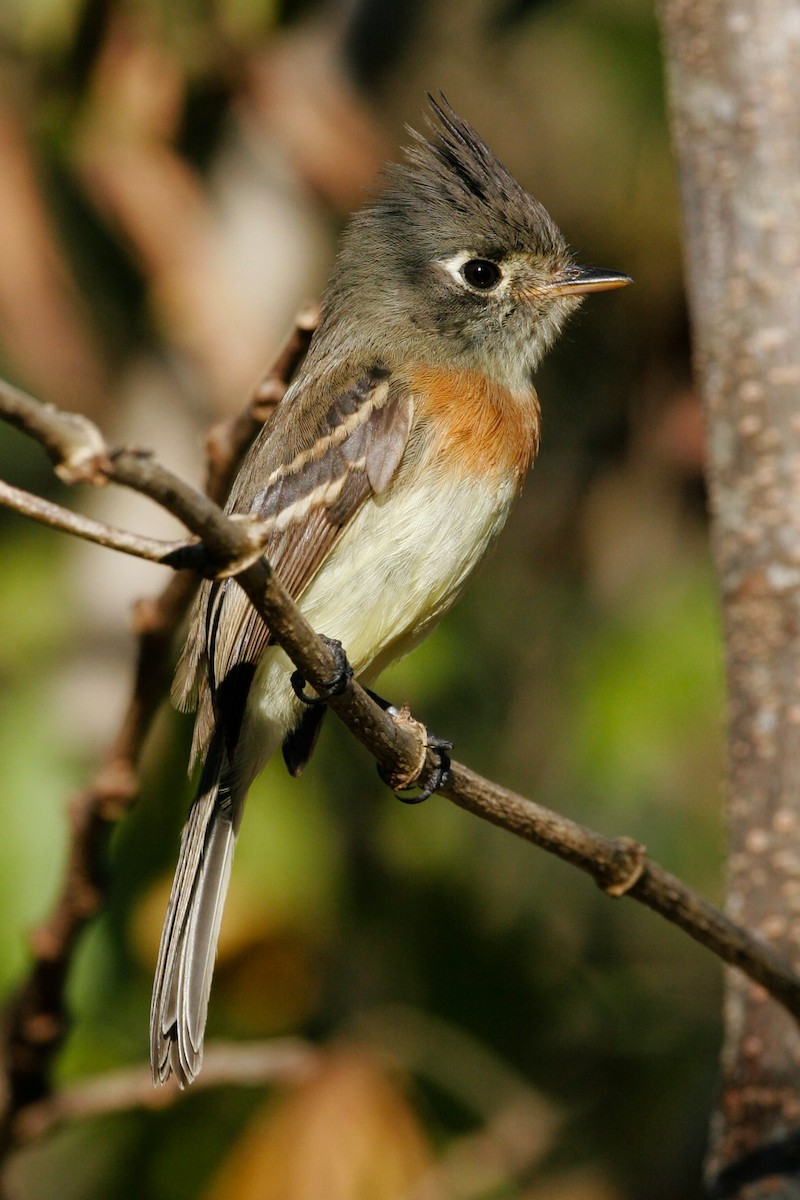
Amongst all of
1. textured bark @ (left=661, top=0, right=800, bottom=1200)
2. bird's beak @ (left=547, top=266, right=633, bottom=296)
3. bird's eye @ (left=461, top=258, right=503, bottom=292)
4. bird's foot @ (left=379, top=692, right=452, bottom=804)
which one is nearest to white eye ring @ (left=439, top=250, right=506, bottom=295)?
bird's eye @ (left=461, top=258, right=503, bottom=292)

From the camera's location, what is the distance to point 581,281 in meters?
3.73

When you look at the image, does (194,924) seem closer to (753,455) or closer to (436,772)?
(436,772)

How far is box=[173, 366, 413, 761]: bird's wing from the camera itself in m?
3.09

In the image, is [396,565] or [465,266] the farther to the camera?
[465,266]

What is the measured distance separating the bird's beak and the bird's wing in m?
0.65

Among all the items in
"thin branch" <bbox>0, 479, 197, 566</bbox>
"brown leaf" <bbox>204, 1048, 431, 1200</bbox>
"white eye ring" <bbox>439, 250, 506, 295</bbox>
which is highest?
"white eye ring" <bbox>439, 250, 506, 295</bbox>

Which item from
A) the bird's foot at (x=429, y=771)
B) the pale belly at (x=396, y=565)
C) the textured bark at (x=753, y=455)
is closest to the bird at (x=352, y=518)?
the pale belly at (x=396, y=565)

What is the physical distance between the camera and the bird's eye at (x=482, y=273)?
372cm

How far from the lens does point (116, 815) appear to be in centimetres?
278

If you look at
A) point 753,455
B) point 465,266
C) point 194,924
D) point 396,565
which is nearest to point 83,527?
point 396,565

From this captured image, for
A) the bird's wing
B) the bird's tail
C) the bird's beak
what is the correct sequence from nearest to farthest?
the bird's tail
the bird's wing
the bird's beak

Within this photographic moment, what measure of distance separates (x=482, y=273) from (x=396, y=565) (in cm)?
99

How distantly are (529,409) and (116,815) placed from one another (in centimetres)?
143

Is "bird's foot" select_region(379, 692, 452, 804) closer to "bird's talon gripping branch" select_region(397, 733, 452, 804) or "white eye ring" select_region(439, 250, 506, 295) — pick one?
"bird's talon gripping branch" select_region(397, 733, 452, 804)
